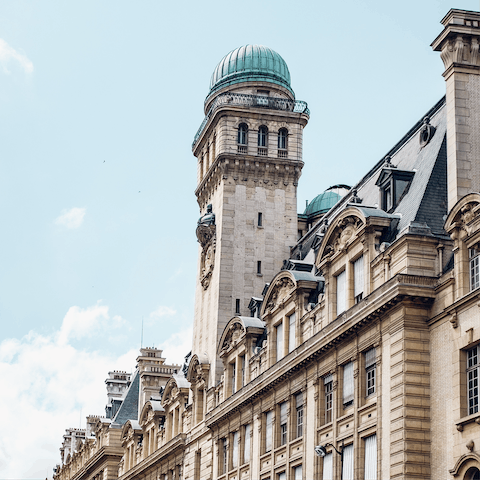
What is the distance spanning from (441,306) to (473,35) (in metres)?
12.8

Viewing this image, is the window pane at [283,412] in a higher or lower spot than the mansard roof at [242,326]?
lower

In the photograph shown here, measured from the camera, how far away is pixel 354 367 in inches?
1847

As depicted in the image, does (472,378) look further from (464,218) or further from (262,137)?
(262,137)

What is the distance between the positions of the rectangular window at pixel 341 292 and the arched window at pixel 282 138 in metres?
26.7

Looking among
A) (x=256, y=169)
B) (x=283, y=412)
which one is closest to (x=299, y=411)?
(x=283, y=412)

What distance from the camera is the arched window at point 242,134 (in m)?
75.6

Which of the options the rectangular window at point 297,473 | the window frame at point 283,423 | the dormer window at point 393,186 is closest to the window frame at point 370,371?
the dormer window at point 393,186

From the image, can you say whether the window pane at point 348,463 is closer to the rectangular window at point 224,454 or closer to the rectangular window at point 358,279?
the rectangular window at point 358,279

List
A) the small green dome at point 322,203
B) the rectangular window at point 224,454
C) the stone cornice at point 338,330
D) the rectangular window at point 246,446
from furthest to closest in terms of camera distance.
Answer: the small green dome at point 322,203
the rectangular window at point 224,454
the rectangular window at point 246,446
the stone cornice at point 338,330

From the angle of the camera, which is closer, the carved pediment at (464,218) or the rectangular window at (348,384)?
the carved pediment at (464,218)

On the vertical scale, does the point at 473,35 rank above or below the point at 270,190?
below

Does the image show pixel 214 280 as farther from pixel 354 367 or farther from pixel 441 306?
pixel 441 306

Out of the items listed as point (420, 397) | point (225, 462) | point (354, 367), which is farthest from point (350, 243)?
point (225, 462)

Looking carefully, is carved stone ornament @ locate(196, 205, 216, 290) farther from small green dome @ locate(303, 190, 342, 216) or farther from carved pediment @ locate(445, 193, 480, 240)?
carved pediment @ locate(445, 193, 480, 240)
